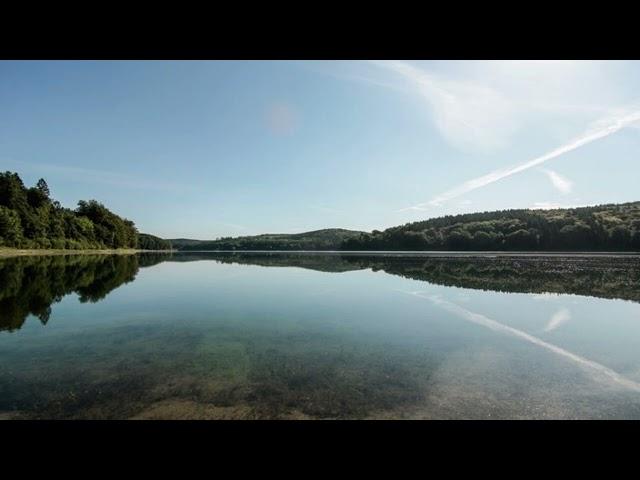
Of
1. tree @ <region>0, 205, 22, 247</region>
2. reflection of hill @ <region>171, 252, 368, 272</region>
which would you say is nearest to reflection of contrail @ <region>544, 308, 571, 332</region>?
reflection of hill @ <region>171, 252, 368, 272</region>

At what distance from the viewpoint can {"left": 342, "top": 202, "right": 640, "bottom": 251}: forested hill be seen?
9779cm

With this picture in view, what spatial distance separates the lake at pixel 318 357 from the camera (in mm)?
7371

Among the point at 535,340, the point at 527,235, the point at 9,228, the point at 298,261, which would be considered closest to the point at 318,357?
the point at 535,340

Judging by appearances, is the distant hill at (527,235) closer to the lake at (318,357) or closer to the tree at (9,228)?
the lake at (318,357)

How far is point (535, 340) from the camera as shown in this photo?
13.1 metres

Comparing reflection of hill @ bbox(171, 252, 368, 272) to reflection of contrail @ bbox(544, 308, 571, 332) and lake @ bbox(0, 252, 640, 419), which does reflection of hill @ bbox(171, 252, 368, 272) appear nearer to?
lake @ bbox(0, 252, 640, 419)

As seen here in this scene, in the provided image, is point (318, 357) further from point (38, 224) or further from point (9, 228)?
point (38, 224)

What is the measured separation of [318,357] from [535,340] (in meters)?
8.40

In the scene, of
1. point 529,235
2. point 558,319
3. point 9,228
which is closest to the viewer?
point 558,319

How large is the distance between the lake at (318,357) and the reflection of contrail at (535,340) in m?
0.07

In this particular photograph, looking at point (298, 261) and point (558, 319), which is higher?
point (298, 261)
